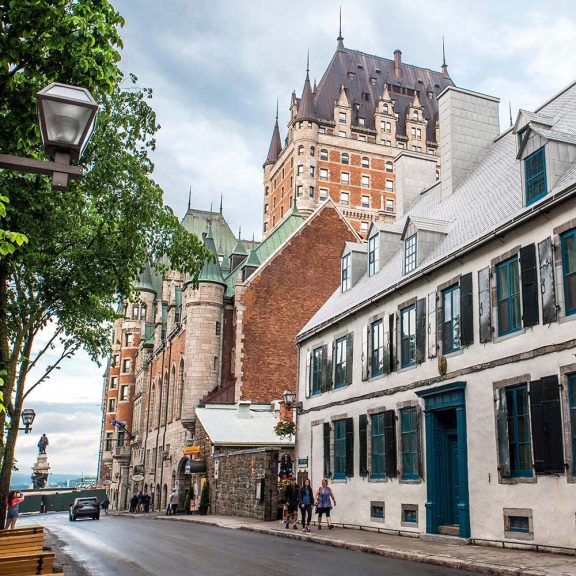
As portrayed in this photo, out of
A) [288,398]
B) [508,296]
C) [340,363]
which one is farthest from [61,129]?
[288,398]

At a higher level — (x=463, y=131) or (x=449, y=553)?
(x=463, y=131)

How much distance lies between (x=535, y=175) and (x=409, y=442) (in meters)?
7.90

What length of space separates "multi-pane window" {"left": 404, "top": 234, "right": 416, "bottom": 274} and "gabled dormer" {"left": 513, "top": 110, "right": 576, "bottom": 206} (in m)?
4.57

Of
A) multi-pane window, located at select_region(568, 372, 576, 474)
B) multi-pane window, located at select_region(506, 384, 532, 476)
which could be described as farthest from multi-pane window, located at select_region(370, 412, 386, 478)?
multi-pane window, located at select_region(568, 372, 576, 474)

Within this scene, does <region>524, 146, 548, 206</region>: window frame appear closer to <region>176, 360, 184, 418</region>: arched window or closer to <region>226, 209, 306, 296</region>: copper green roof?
<region>226, 209, 306, 296</region>: copper green roof

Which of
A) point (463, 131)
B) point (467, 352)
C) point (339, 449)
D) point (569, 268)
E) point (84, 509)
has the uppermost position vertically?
point (463, 131)

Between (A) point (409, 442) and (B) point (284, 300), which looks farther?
(B) point (284, 300)

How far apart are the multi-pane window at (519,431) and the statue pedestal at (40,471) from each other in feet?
235

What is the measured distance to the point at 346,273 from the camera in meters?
28.2

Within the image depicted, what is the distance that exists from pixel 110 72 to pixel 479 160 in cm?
1657

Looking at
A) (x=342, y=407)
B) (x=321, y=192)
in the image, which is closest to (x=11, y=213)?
(x=342, y=407)

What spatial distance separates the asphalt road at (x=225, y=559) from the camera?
477 inches

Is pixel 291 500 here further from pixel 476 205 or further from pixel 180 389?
pixel 180 389

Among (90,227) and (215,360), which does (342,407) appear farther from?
(215,360)
